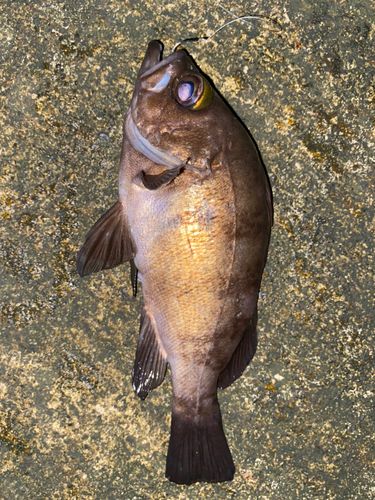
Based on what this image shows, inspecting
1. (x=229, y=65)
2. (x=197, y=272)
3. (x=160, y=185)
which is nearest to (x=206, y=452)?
(x=197, y=272)

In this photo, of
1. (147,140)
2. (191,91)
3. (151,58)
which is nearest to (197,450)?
(147,140)

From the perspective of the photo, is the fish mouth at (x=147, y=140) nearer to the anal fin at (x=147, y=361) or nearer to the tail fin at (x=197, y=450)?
the anal fin at (x=147, y=361)

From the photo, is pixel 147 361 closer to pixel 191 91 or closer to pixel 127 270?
pixel 127 270

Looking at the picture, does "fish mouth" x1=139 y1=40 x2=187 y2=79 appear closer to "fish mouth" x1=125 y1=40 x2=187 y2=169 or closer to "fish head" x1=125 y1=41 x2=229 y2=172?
"fish mouth" x1=125 y1=40 x2=187 y2=169

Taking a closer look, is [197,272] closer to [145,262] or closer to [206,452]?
[145,262]

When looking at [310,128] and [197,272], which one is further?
[310,128]

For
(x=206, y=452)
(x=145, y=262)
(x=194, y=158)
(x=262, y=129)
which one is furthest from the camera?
(x=262, y=129)

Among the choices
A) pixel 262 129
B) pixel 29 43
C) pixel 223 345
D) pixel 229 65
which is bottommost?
pixel 223 345
